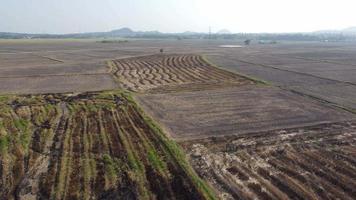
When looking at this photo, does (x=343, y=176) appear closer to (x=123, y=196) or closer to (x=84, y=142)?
(x=123, y=196)

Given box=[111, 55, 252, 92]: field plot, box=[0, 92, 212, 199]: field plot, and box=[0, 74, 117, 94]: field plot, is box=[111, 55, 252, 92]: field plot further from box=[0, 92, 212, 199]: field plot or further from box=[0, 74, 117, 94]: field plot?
box=[0, 92, 212, 199]: field plot

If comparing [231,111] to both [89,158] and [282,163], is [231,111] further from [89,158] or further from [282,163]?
[89,158]

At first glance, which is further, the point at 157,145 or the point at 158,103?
the point at 158,103

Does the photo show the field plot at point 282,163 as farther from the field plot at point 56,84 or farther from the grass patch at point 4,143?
the field plot at point 56,84

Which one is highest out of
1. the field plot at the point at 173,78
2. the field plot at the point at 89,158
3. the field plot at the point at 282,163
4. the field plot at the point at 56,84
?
the field plot at the point at 56,84

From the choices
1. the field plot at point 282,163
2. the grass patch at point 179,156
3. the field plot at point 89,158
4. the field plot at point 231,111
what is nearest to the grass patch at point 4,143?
the field plot at point 89,158

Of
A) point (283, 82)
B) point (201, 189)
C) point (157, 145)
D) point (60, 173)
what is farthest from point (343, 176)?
point (283, 82)
